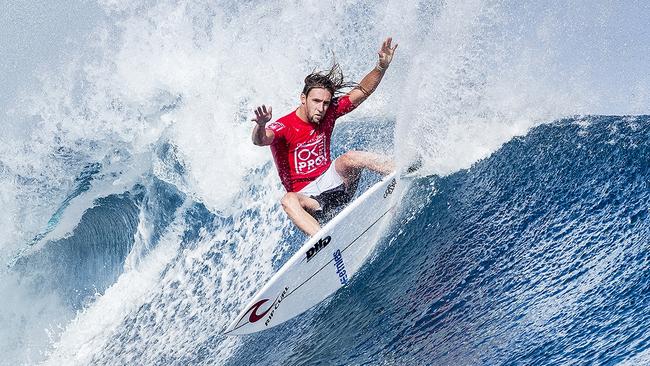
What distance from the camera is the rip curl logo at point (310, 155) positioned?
5.91 meters

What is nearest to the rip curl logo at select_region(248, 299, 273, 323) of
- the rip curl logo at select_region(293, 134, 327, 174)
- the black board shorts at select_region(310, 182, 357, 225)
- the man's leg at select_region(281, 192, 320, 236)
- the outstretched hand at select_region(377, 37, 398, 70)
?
the man's leg at select_region(281, 192, 320, 236)

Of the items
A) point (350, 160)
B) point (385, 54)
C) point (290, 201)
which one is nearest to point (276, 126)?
point (290, 201)

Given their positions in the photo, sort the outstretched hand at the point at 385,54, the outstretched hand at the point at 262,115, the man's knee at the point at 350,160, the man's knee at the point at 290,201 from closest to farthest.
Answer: the outstretched hand at the point at 262,115, the man's knee at the point at 290,201, the outstretched hand at the point at 385,54, the man's knee at the point at 350,160

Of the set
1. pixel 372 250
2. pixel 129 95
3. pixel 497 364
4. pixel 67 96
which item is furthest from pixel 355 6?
pixel 497 364

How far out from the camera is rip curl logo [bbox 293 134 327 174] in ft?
19.4

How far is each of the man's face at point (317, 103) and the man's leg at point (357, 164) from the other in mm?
468

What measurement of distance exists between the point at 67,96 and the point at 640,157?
8164 millimetres

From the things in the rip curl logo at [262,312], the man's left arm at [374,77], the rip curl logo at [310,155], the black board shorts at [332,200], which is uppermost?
the man's left arm at [374,77]

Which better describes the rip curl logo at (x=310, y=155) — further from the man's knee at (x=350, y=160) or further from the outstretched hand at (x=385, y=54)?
the outstretched hand at (x=385, y=54)

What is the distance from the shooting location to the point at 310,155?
5949mm

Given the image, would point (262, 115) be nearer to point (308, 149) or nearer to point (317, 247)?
point (308, 149)

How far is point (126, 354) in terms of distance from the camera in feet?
23.7

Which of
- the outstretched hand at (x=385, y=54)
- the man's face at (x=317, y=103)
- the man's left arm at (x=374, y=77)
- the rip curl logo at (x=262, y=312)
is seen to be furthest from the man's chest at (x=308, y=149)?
the rip curl logo at (x=262, y=312)

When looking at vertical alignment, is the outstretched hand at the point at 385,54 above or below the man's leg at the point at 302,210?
above
